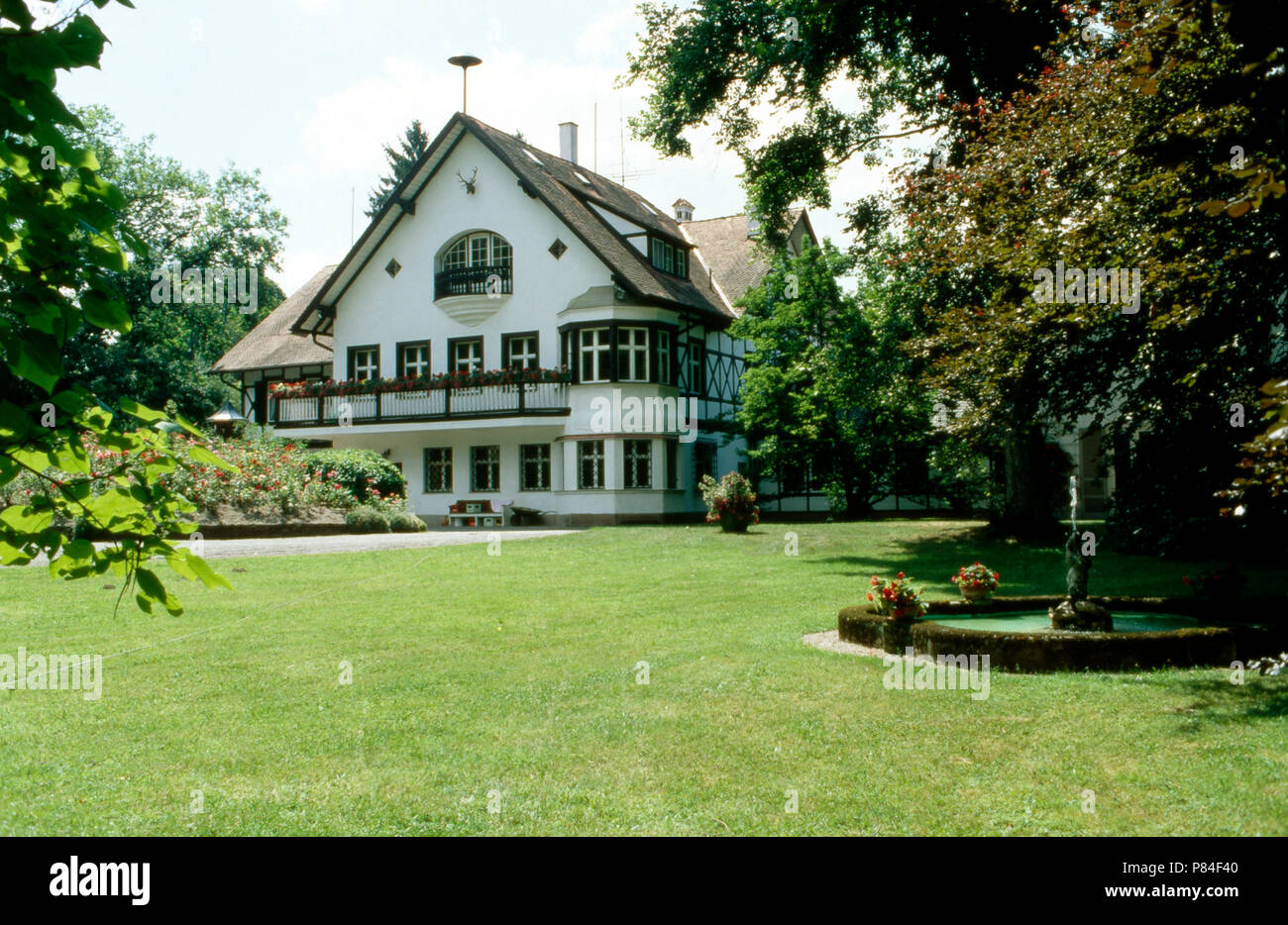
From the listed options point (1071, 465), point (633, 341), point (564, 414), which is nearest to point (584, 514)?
point (564, 414)

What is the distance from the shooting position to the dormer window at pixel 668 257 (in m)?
33.7

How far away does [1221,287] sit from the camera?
801 cm

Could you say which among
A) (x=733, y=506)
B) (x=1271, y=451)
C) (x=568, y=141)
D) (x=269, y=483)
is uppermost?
(x=568, y=141)

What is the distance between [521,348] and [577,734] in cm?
2707

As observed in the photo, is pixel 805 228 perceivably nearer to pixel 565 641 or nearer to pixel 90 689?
pixel 565 641

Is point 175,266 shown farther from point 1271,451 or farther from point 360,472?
point 1271,451

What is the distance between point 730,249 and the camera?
131ft

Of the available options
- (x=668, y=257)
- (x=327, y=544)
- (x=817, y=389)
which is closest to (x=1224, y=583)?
(x=327, y=544)

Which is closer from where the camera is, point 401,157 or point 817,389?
point 817,389

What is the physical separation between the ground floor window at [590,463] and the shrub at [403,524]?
633cm

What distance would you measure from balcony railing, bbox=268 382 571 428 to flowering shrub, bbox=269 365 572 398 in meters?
0.15

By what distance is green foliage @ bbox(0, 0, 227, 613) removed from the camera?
2572mm
